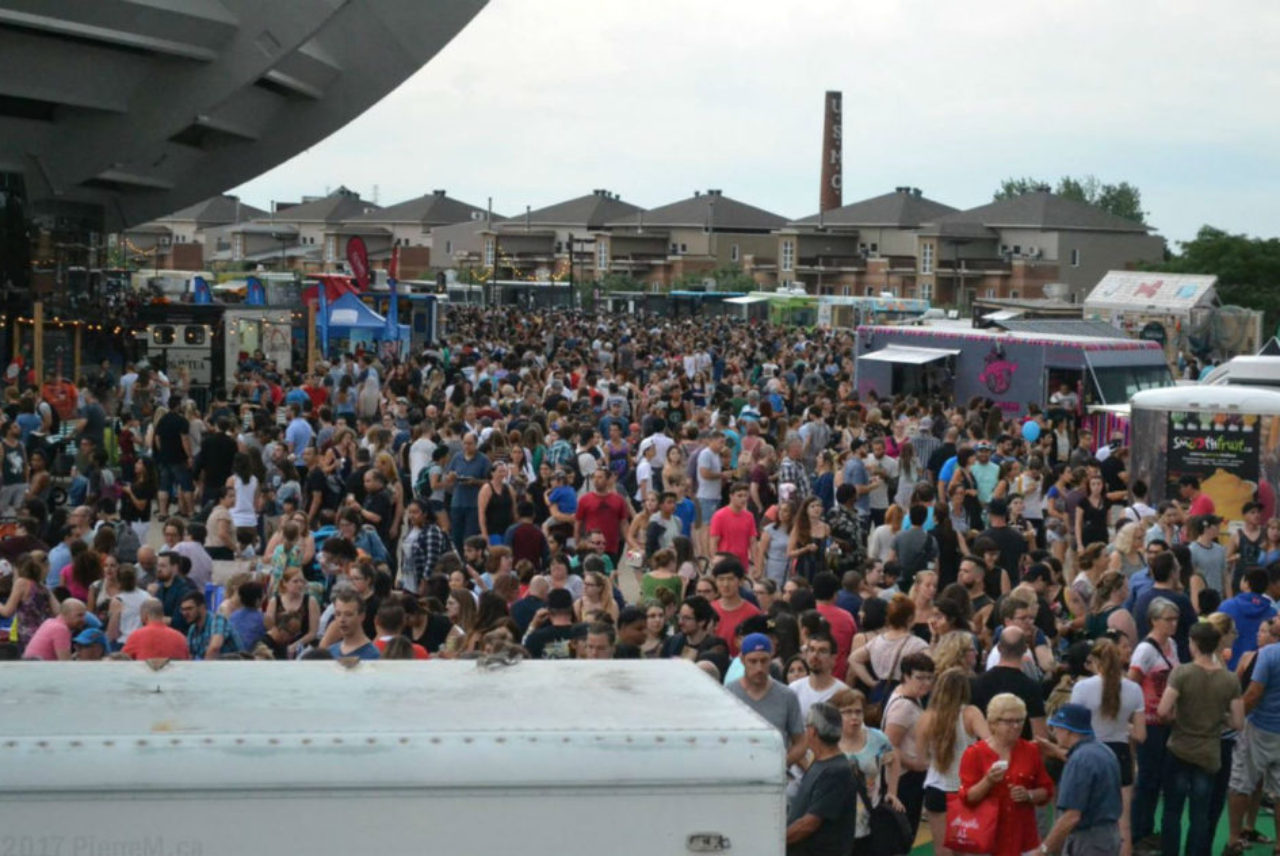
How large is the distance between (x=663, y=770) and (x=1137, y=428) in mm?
14325

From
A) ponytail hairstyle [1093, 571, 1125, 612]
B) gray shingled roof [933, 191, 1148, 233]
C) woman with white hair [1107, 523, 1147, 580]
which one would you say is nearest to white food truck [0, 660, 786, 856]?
ponytail hairstyle [1093, 571, 1125, 612]

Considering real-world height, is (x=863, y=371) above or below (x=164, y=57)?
below

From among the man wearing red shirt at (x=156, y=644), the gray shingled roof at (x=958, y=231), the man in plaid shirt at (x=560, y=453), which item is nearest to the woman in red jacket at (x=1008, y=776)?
the man wearing red shirt at (x=156, y=644)

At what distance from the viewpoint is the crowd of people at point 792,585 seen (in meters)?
8.39

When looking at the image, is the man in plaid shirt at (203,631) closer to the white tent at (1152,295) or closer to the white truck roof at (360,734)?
the white truck roof at (360,734)

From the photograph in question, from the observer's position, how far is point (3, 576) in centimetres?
1162

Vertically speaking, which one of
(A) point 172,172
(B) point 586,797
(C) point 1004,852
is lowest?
(C) point 1004,852

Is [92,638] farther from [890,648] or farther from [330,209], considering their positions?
[330,209]

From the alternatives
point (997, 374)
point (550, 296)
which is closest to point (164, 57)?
point (997, 374)

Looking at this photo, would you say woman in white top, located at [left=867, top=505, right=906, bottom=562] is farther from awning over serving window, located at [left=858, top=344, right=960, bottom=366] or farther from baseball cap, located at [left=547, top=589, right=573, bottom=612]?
awning over serving window, located at [left=858, top=344, right=960, bottom=366]

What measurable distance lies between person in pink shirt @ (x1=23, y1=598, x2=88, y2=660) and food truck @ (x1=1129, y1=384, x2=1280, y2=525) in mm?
10813

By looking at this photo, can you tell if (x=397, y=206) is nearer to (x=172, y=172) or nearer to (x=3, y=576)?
(x=172, y=172)

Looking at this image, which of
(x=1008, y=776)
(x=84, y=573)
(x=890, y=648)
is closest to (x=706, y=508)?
(x=84, y=573)

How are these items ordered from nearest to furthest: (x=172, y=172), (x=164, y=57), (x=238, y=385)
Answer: (x=238, y=385), (x=164, y=57), (x=172, y=172)
